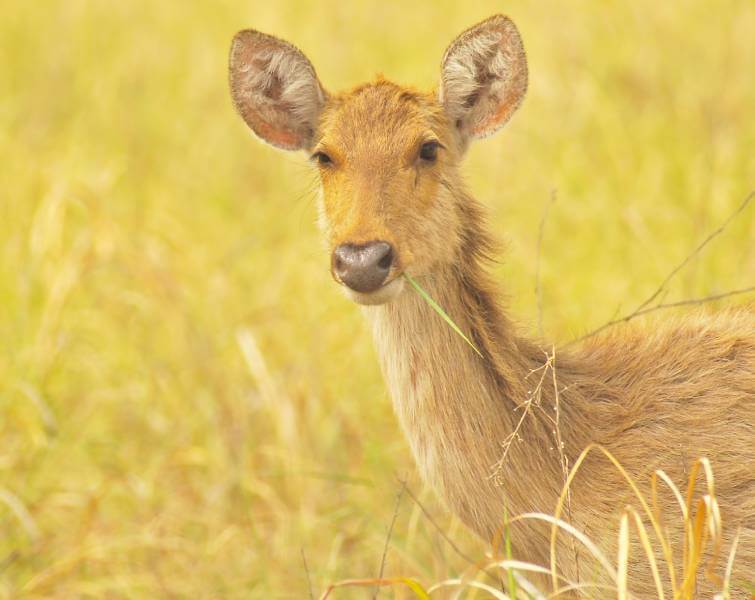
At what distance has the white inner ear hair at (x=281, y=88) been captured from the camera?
4492 mm

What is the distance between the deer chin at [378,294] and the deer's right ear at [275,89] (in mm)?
891

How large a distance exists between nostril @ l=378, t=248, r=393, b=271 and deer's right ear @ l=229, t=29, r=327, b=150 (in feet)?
2.86

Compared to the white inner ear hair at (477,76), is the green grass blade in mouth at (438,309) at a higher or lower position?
lower

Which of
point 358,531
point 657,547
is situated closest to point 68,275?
point 358,531

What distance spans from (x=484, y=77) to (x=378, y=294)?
3.39 feet

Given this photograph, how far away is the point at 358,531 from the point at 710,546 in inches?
69.9

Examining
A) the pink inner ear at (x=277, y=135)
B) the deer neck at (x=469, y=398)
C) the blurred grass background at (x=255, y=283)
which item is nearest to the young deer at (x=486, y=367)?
the deer neck at (x=469, y=398)

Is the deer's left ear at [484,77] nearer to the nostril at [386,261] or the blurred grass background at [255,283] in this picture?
the blurred grass background at [255,283]

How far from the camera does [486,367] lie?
4.15 m

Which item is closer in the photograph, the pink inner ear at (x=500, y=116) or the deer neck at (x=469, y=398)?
the deer neck at (x=469, y=398)

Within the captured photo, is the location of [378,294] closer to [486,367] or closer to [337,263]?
[337,263]

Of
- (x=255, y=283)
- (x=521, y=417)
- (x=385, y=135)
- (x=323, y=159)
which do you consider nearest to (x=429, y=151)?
(x=385, y=135)

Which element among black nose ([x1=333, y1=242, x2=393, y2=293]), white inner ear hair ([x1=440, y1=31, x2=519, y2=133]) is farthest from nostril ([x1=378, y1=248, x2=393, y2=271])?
white inner ear hair ([x1=440, y1=31, x2=519, y2=133])

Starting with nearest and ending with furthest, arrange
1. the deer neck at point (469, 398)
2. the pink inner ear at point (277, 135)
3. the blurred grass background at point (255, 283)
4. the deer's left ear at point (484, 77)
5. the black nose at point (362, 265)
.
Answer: the black nose at point (362, 265), the deer neck at point (469, 398), the deer's left ear at point (484, 77), the pink inner ear at point (277, 135), the blurred grass background at point (255, 283)
